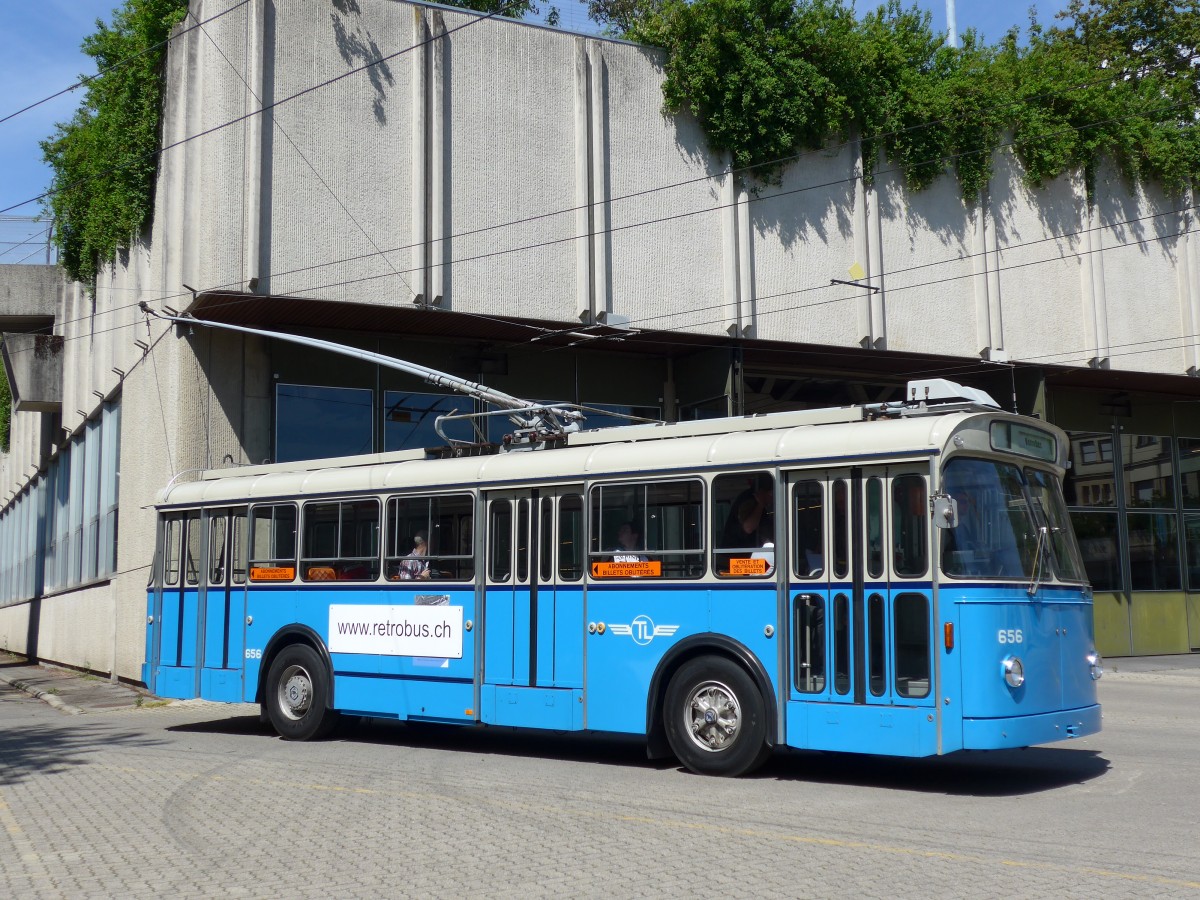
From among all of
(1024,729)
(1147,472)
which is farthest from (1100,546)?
(1024,729)

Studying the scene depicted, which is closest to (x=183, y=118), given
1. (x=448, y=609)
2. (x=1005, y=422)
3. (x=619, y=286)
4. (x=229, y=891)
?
(x=619, y=286)

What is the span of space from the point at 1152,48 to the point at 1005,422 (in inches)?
1162

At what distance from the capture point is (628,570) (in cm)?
1134

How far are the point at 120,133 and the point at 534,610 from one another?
1525cm

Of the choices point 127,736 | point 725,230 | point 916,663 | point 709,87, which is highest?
point 709,87

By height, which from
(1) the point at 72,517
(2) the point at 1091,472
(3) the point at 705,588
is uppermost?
(2) the point at 1091,472

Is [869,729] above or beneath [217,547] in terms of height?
beneath

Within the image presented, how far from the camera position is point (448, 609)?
12.6m

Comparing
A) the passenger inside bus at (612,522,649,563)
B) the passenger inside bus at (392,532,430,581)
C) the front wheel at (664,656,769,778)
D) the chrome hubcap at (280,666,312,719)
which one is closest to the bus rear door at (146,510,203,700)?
the chrome hubcap at (280,666,312,719)

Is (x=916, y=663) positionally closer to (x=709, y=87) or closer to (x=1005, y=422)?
(x=1005, y=422)

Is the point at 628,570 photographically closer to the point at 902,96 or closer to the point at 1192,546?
the point at 902,96

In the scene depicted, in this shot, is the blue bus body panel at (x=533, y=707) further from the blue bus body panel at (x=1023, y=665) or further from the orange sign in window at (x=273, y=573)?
the blue bus body panel at (x=1023, y=665)

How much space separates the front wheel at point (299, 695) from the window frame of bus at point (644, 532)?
386 cm

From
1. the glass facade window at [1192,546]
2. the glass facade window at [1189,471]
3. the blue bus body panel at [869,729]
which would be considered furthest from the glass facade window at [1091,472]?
the blue bus body panel at [869,729]
